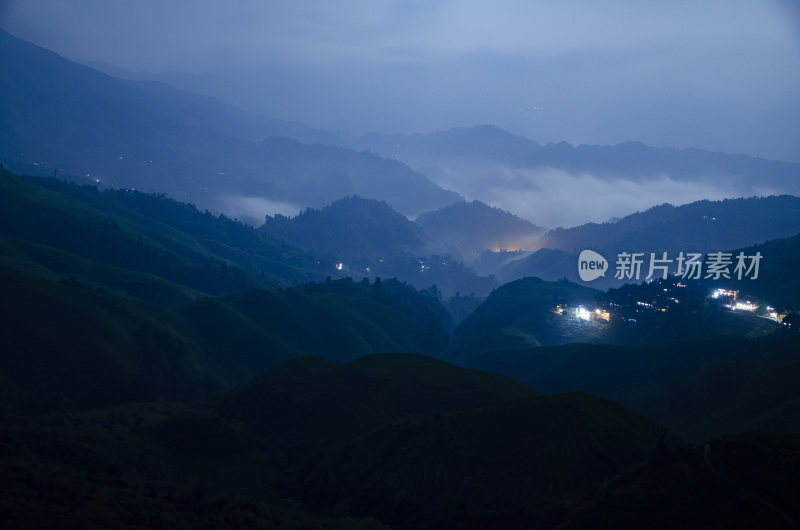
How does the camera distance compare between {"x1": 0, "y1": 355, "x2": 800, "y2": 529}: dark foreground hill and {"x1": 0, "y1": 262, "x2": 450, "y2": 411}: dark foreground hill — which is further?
{"x1": 0, "y1": 262, "x2": 450, "y2": 411}: dark foreground hill

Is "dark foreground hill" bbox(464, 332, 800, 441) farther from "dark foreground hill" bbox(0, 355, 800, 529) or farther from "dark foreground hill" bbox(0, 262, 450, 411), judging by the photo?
"dark foreground hill" bbox(0, 262, 450, 411)

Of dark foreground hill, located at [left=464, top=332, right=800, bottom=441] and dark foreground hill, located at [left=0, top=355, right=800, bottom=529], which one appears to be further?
dark foreground hill, located at [left=464, top=332, right=800, bottom=441]

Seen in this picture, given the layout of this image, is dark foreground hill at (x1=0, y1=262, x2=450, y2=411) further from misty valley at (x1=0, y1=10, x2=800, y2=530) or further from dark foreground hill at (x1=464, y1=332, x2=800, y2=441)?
dark foreground hill at (x1=464, y1=332, x2=800, y2=441)

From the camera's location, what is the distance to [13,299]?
184 feet

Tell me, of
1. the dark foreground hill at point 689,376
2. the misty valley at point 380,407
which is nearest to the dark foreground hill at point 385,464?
the misty valley at point 380,407

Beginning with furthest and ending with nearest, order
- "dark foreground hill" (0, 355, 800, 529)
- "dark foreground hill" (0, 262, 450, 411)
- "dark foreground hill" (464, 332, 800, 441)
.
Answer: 1. "dark foreground hill" (0, 262, 450, 411)
2. "dark foreground hill" (464, 332, 800, 441)
3. "dark foreground hill" (0, 355, 800, 529)

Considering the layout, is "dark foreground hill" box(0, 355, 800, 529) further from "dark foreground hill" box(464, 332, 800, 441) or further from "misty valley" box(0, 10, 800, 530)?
"dark foreground hill" box(464, 332, 800, 441)

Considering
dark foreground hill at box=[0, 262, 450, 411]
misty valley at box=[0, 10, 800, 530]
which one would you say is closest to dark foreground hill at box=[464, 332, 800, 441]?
misty valley at box=[0, 10, 800, 530]

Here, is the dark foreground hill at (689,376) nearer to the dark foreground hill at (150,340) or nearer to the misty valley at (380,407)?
the misty valley at (380,407)

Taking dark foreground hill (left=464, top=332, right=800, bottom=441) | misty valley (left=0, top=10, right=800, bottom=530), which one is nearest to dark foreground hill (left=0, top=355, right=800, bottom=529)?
misty valley (left=0, top=10, right=800, bottom=530)

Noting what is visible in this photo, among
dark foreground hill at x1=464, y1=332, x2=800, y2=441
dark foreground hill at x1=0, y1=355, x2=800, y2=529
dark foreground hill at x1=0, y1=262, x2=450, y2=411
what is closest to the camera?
dark foreground hill at x1=0, y1=355, x2=800, y2=529

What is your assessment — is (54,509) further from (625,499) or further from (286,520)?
(625,499)

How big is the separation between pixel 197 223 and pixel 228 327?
109426 mm

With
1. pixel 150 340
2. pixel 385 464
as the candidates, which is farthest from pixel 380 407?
pixel 150 340
